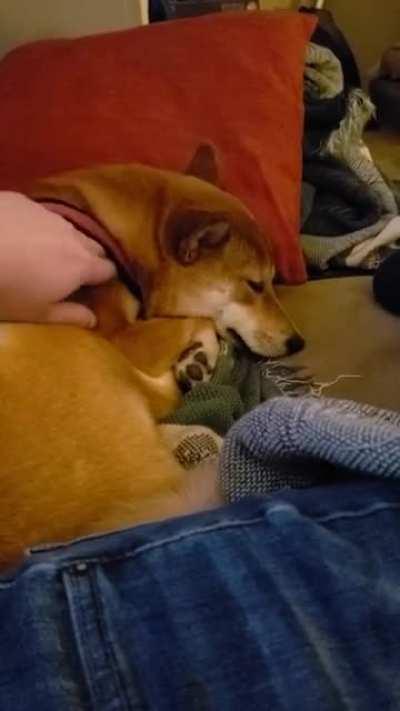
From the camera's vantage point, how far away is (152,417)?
3.65 ft

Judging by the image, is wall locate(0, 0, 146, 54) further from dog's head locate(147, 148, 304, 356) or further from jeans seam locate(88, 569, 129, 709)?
jeans seam locate(88, 569, 129, 709)

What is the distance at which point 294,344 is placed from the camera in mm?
1347

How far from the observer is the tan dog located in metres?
0.92

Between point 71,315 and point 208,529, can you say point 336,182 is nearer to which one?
point 71,315

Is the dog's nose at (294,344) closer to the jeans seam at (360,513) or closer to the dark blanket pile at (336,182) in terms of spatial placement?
the dark blanket pile at (336,182)

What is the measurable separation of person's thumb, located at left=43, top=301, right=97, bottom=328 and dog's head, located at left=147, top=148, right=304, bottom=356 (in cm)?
16

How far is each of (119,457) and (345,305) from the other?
21.7 inches

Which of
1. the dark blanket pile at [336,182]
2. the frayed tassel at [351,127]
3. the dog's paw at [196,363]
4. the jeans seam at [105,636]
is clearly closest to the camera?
the jeans seam at [105,636]

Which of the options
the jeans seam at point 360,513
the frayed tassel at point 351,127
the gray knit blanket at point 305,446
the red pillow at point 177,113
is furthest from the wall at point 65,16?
the jeans seam at point 360,513

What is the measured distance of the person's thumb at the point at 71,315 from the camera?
123cm

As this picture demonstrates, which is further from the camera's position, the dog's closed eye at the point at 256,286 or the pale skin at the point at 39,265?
the dog's closed eye at the point at 256,286

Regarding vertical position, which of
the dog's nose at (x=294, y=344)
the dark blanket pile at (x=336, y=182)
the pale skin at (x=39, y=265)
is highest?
the pale skin at (x=39, y=265)

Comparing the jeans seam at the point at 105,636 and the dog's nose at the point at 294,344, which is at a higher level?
the jeans seam at the point at 105,636

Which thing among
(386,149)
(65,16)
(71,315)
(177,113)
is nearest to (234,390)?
(71,315)
